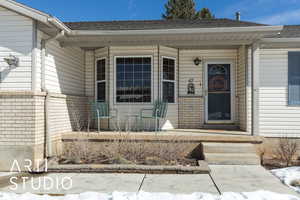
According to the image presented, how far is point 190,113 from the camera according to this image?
7473 mm

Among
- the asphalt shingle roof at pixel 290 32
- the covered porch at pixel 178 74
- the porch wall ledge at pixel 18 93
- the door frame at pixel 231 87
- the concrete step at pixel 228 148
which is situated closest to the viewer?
the porch wall ledge at pixel 18 93

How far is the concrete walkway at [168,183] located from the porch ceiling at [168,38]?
2.87 meters

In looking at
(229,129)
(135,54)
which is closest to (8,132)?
(135,54)

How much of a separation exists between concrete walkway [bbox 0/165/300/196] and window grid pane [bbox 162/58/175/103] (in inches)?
117

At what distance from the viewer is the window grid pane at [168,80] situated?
7.18 m

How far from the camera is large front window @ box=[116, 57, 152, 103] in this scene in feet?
22.9

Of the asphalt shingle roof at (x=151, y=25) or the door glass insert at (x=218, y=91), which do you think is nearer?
the asphalt shingle roof at (x=151, y=25)

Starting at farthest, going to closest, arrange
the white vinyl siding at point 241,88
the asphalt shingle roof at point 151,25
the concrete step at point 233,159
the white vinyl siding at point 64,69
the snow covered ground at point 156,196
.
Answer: the asphalt shingle roof at point 151,25
the white vinyl siding at point 241,88
the white vinyl siding at point 64,69
the concrete step at point 233,159
the snow covered ground at point 156,196

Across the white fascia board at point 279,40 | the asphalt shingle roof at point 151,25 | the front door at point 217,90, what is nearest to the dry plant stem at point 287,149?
the front door at point 217,90

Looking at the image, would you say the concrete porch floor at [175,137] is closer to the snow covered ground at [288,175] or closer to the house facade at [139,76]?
the house facade at [139,76]

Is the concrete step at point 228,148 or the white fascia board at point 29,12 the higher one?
the white fascia board at point 29,12

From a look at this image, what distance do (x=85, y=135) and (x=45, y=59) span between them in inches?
75.0

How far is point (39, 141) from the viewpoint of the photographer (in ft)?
16.5

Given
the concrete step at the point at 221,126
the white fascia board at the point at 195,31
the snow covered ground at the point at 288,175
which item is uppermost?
the white fascia board at the point at 195,31
